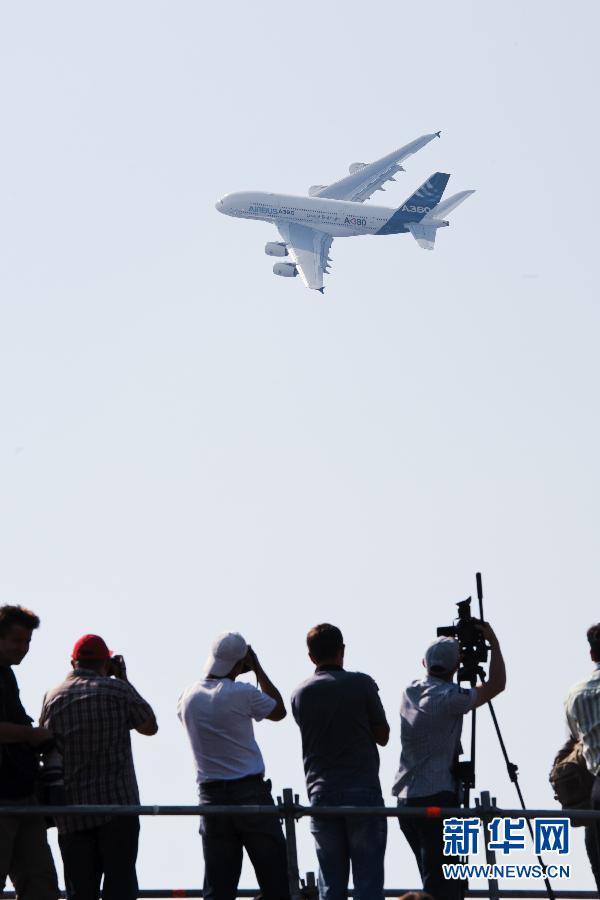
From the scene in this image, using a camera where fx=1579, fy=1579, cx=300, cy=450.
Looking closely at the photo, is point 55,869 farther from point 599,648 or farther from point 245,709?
point 599,648

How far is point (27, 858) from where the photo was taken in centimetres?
1130

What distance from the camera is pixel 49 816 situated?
1127cm

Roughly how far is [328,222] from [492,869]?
8745 centimetres

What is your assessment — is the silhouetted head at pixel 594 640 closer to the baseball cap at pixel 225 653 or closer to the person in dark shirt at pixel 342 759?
the person in dark shirt at pixel 342 759

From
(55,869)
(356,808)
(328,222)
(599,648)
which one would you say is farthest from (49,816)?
(328,222)

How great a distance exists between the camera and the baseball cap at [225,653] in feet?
38.6

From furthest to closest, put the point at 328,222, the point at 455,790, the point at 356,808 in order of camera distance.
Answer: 1. the point at 328,222
2. the point at 455,790
3. the point at 356,808

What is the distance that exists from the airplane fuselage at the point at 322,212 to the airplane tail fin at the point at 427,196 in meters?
0.27

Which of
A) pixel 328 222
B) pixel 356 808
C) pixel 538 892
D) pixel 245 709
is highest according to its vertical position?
pixel 328 222

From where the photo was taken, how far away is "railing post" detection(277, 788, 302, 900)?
1146 cm

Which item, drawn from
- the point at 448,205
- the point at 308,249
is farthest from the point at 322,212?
the point at 448,205

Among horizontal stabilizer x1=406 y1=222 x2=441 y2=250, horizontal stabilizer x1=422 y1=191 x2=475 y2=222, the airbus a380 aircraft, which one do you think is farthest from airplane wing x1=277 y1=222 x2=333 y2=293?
horizontal stabilizer x1=422 y1=191 x2=475 y2=222

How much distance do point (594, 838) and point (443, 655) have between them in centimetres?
175

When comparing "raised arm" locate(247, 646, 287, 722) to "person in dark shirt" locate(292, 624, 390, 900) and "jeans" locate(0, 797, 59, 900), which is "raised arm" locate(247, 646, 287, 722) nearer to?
"person in dark shirt" locate(292, 624, 390, 900)
